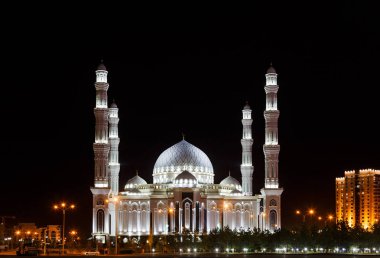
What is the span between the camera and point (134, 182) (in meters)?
99.5

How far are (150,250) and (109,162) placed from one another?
25067mm

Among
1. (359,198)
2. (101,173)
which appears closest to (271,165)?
(101,173)

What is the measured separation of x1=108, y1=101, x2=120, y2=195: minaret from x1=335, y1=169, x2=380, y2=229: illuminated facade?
141 feet

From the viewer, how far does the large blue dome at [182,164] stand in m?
98.8

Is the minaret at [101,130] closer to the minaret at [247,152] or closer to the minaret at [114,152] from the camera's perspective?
the minaret at [114,152]

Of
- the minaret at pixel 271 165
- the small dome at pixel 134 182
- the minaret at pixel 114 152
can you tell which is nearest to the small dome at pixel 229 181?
the small dome at pixel 134 182

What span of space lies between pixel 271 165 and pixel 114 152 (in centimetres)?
1987

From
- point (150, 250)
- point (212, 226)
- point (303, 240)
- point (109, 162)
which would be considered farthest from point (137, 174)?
point (303, 240)

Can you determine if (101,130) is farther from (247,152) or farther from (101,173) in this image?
(247,152)

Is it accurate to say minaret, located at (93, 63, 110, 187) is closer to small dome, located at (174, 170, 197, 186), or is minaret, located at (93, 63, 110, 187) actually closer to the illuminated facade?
small dome, located at (174, 170, 197, 186)

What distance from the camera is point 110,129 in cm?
9675

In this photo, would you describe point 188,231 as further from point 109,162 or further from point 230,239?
Result: point 230,239

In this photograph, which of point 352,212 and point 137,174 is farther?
point 352,212

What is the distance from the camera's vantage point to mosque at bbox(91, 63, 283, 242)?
88062mm
